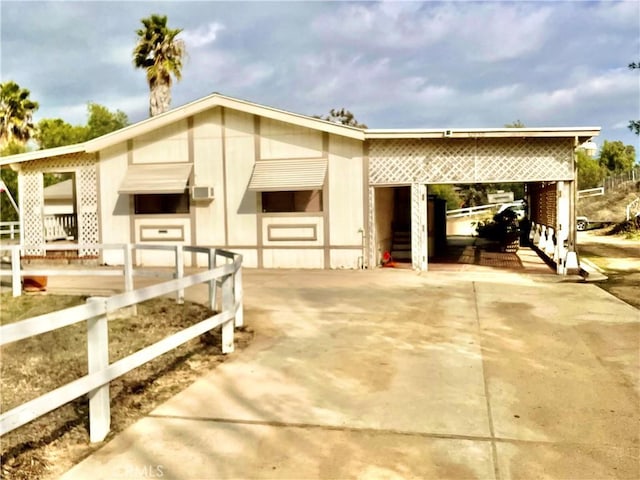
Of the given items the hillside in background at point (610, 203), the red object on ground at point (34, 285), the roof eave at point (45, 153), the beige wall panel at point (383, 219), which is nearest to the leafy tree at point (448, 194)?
the hillside in background at point (610, 203)

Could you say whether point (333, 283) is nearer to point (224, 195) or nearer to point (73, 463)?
point (224, 195)

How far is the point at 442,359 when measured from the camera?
571 cm

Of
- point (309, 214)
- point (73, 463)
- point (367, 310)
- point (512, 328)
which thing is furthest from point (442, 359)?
point (309, 214)

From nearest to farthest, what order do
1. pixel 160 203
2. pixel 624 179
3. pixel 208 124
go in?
pixel 208 124, pixel 160 203, pixel 624 179

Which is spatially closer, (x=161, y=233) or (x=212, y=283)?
(x=212, y=283)

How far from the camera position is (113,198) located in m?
15.2

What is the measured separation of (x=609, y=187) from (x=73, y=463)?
4270 centimetres

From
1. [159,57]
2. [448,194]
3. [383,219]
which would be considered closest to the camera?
[383,219]

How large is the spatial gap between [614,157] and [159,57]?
60181mm

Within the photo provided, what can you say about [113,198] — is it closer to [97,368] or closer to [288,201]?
[288,201]

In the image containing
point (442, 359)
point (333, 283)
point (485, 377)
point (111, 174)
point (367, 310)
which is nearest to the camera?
point (485, 377)

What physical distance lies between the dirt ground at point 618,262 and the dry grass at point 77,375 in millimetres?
6725

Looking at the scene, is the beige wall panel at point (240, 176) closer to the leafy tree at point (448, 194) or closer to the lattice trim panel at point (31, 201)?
the lattice trim panel at point (31, 201)

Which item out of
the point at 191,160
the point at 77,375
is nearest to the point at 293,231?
the point at 191,160
